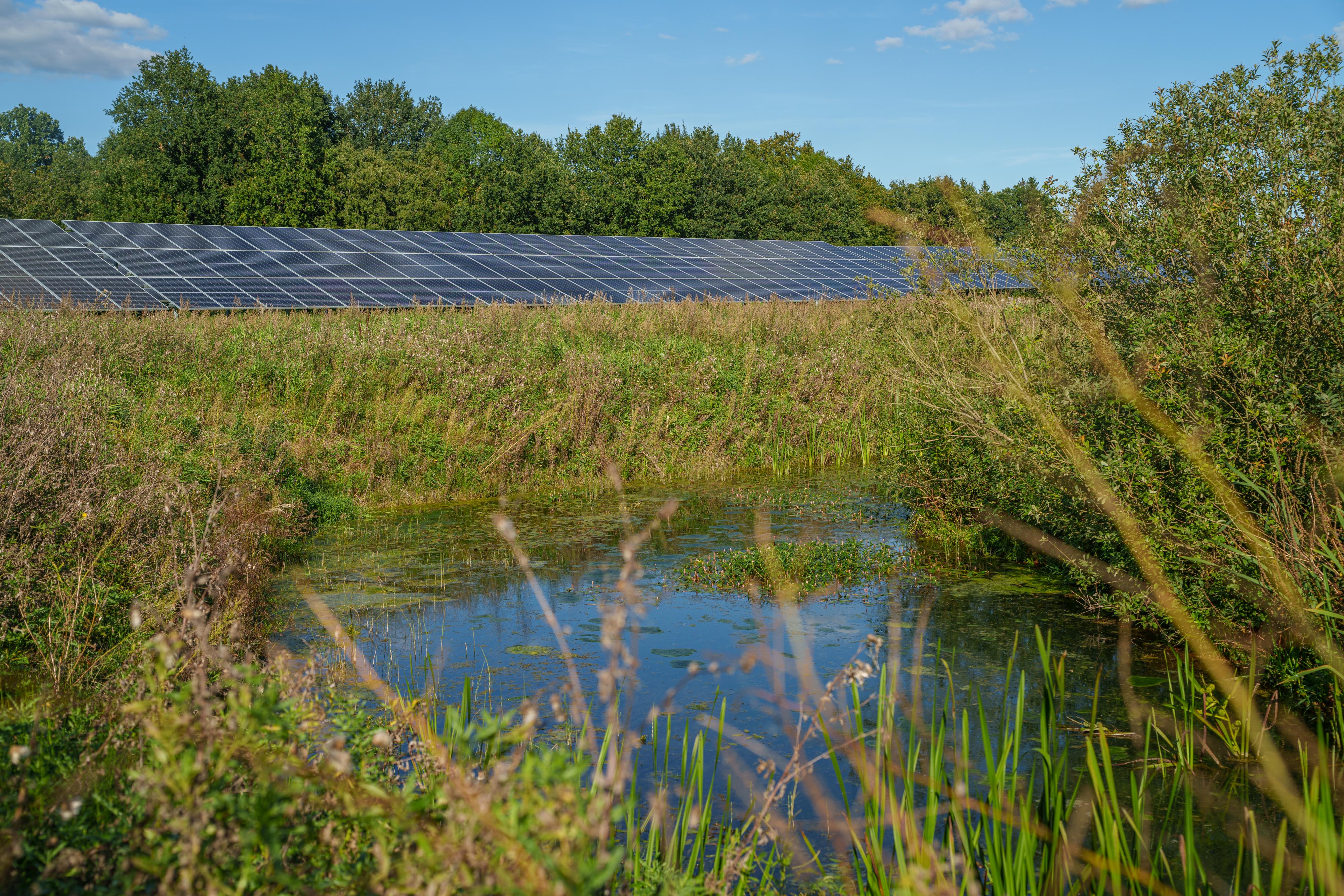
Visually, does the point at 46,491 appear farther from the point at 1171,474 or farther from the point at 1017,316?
the point at 1017,316

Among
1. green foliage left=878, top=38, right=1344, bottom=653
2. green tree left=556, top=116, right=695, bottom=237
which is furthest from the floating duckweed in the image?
green tree left=556, top=116, right=695, bottom=237

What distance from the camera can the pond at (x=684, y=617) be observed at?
5.51 meters

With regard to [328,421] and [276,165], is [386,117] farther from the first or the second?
[328,421]

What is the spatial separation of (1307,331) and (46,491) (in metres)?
6.90

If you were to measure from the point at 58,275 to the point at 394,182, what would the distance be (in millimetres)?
28239

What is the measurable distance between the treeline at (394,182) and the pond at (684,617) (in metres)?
29.4

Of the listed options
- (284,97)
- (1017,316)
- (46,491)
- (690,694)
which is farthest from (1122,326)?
(284,97)

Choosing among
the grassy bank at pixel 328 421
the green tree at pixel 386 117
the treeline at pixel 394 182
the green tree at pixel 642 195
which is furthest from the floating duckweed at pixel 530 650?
the green tree at pixel 386 117

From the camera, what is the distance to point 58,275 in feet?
58.1

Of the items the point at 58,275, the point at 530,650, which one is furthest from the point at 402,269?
the point at 530,650

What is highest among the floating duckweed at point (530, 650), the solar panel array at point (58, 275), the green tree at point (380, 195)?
the green tree at point (380, 195)

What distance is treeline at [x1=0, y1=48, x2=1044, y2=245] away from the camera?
39.7m

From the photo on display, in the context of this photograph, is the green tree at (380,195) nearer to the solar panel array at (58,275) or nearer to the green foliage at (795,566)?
the solar panel array at (58,275)

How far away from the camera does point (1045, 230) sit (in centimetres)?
675
